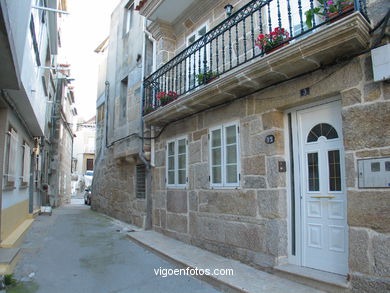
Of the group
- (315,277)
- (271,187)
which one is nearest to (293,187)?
(271,187)

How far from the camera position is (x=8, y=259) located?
4.34 m

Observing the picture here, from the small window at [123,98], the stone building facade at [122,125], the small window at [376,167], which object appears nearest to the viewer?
the small window at [376,167]

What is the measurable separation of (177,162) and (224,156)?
1.66m

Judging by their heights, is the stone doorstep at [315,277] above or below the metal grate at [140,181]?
below

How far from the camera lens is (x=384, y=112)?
3.11m

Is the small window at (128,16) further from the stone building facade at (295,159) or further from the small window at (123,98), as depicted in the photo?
the stone building facade at (295,159)

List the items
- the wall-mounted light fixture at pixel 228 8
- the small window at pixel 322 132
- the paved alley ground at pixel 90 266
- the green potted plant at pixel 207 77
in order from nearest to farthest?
the small window at pixel 322 132 → the paved alley ground at pixel 90 266 → the green potted plant at pixel 207 77 → the wall-mounted light fixture at pixel 228 8

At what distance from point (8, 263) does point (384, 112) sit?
511 centimetres

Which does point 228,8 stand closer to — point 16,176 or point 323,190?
point 323,190

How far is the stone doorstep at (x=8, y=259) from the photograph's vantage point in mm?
4102

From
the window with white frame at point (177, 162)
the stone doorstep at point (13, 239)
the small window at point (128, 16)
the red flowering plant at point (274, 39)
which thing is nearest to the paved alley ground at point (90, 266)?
the stone doorstep at point (13, 239)

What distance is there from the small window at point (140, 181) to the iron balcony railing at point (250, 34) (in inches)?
70.4

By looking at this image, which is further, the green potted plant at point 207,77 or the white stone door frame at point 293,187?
the green potted plant at point 207,77

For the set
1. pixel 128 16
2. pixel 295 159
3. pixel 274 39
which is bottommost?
pixel 295 159
